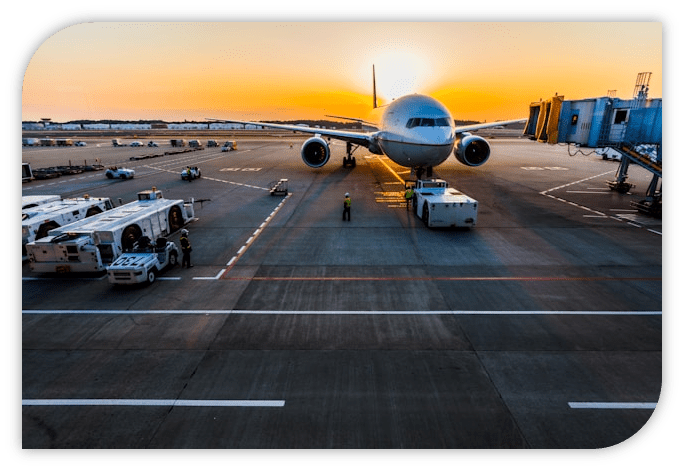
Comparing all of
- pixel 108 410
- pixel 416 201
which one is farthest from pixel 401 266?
pixel 108 410

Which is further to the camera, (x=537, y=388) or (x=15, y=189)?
(x=537, y=388)

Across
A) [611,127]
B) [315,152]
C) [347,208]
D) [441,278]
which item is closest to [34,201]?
[347,208]

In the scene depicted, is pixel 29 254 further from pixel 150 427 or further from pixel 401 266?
pixel 401 266

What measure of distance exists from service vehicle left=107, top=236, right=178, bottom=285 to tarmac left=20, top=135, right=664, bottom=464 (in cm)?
51

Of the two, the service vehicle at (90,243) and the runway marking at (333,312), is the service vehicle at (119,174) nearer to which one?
the service vehicle at (90,243)

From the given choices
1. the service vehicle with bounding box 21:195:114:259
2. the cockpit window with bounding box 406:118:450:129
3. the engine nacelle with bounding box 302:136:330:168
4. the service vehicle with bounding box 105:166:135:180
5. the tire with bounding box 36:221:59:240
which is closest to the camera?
the service vehicle with bounding box 21:195:114:259

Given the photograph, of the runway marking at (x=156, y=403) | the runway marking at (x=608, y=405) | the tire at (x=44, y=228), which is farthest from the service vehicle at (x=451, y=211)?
the tire at (x=44, y=228)

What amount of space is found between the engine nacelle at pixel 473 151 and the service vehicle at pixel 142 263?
35521mm

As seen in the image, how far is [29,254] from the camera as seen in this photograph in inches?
679

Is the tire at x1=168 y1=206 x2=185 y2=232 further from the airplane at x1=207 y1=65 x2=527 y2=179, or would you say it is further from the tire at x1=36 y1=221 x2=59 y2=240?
the airplane at x1=207 y1=65 x2=527 y2=179

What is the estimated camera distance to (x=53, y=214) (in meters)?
21.7

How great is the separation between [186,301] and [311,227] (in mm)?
11999

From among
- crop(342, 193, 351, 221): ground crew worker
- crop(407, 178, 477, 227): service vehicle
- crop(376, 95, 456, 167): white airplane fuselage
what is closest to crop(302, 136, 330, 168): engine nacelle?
crop(376, 95, 456, 167): white airplane fuselage

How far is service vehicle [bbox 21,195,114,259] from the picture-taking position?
65.4 ft
